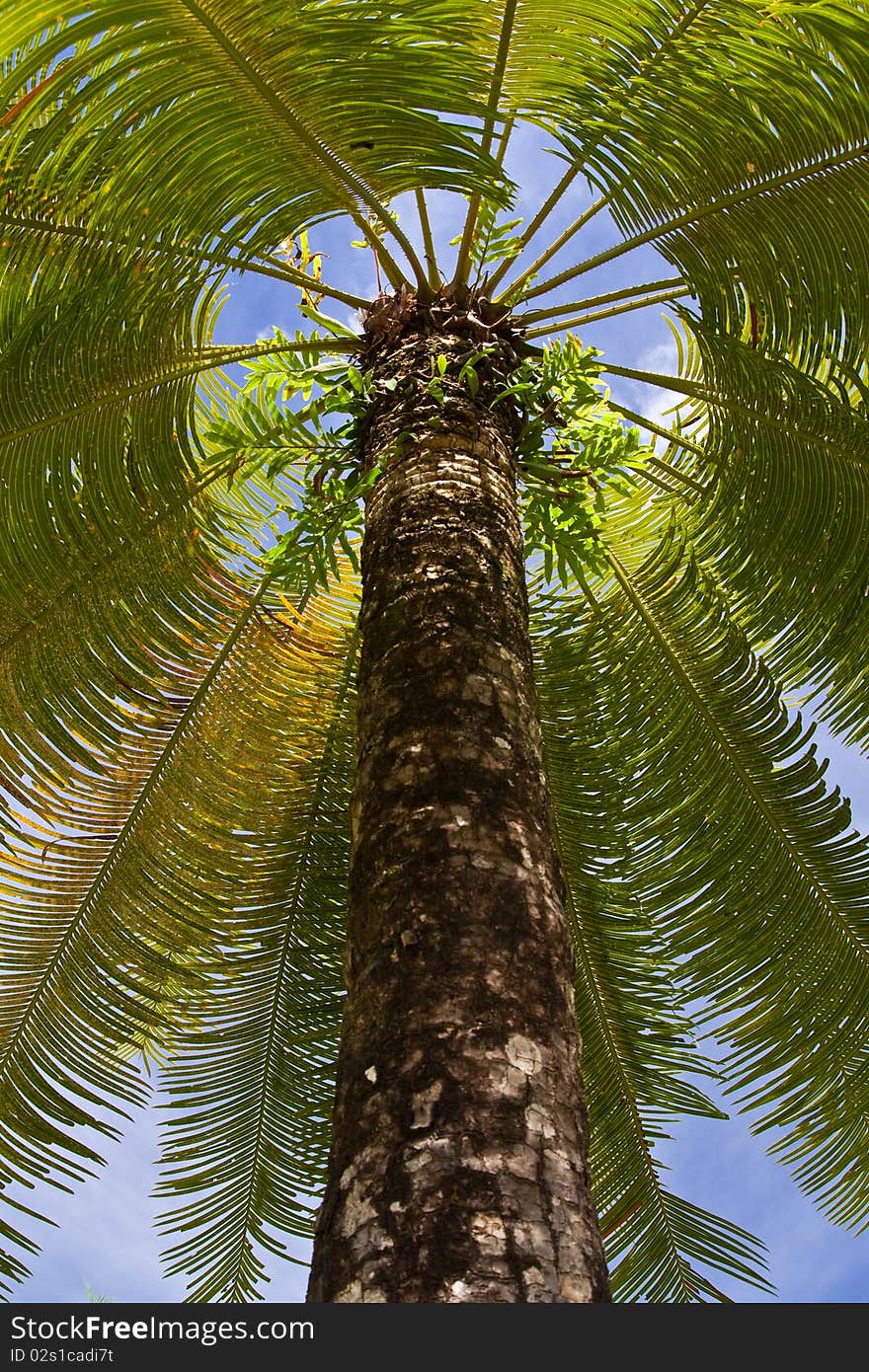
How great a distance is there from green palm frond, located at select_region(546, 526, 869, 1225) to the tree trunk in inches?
101

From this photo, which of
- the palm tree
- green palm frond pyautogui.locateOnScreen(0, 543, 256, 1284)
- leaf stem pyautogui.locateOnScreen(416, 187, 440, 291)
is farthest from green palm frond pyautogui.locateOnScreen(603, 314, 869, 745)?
green palm frond pyautogui.locateOnScreen(0, 543, 256, 1284)

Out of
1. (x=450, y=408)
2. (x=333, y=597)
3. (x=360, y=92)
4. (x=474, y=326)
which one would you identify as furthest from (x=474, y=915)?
(x=333, y=597)

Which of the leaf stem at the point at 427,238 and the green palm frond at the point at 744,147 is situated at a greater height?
the leaf stem at the point at 427,238

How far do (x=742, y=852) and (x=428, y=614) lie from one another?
3.14m

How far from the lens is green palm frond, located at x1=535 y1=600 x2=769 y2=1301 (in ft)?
18.3

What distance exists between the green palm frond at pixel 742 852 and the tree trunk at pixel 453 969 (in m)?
2.58

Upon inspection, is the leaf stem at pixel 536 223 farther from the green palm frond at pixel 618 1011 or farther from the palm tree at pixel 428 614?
the green palm frond at pixel 618 1011

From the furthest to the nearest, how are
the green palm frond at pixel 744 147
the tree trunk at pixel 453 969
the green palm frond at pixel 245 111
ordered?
the green palm frond at pixel 744 147, the green palm frond at pixel 245 111, the tree trunk at pixel 453 969

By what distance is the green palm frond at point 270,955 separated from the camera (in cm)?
557

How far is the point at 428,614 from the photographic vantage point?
3090mm

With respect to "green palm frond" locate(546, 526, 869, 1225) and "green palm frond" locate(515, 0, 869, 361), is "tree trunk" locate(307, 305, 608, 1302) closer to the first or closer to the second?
"green palm frond" locate(515, 0, 869, 361)

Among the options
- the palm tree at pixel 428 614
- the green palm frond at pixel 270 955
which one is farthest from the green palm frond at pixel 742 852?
the green palm frond at pixel 270 955

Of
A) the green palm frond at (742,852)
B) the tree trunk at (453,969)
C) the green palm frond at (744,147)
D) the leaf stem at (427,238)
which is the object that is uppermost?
the leaf stem at (427,238)

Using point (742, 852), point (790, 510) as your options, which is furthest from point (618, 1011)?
point (790, 510)
